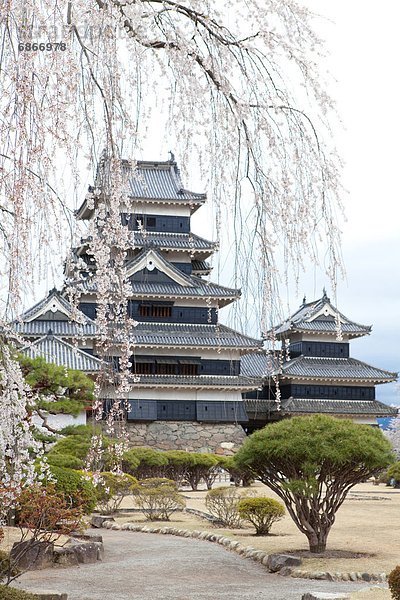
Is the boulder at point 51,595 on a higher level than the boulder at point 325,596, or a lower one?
higher

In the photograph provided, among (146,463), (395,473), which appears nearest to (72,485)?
(146,463)

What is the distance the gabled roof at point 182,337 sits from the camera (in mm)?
31656

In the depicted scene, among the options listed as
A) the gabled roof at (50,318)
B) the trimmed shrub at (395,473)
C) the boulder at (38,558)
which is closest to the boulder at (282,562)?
the boulder at (38,558)

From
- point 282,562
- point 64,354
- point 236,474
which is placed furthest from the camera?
point 64,354

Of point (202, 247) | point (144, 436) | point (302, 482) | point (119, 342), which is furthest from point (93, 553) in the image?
point (202, 247)

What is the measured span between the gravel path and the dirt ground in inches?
30.5

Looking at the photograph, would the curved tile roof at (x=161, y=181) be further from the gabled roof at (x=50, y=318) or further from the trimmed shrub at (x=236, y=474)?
the trimmed shrub at (x=236, y=474)

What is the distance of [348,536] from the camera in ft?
44.7

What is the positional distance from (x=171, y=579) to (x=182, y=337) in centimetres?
2238

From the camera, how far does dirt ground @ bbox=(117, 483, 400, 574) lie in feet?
34.5

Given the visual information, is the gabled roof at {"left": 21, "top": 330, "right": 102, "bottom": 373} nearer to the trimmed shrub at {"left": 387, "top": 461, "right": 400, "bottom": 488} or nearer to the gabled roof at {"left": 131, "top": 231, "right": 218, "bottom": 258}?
the gabled roof at {"left": 131, "top": 231, "right": 218, "bottom": 258}

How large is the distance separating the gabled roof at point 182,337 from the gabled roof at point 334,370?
4134 millimetres

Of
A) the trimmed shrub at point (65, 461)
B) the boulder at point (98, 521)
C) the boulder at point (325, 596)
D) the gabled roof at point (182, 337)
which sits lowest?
the boulder at point (98, 521)

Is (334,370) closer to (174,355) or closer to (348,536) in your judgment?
(174,355)
